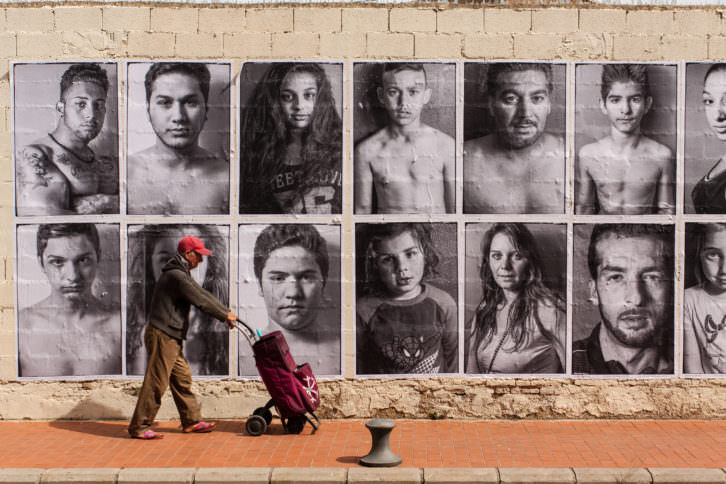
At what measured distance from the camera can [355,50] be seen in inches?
380

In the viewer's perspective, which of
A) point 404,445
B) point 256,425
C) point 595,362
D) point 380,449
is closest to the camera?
point 380,449

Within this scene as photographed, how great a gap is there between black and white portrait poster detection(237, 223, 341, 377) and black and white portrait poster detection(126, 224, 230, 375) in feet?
0.74

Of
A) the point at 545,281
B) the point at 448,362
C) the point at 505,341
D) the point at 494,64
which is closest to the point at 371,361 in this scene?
the point at 448,362

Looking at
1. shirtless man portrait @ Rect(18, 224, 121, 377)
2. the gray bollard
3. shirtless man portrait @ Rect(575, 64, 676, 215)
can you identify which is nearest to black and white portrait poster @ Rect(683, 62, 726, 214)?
shirtless man portrait @ Rect(575, 64, 676, 215)

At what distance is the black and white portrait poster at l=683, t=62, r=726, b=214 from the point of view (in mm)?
9617

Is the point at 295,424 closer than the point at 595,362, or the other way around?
the point at 295,424

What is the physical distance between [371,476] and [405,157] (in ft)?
12.4

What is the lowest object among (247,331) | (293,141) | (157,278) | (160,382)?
(160,382)

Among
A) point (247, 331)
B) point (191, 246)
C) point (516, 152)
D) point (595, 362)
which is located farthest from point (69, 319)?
point (595, 362)

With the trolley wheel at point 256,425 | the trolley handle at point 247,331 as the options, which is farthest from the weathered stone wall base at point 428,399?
the trolley wheel at point 256,425

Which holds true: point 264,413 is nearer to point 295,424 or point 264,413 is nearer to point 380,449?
point 295,424

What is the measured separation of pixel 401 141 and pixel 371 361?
2.48 metres

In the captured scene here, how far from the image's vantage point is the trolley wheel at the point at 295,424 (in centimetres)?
885

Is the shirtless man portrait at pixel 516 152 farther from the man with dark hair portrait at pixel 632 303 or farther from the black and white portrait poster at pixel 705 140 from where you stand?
the black and white portrait poster at pixel 705 140
